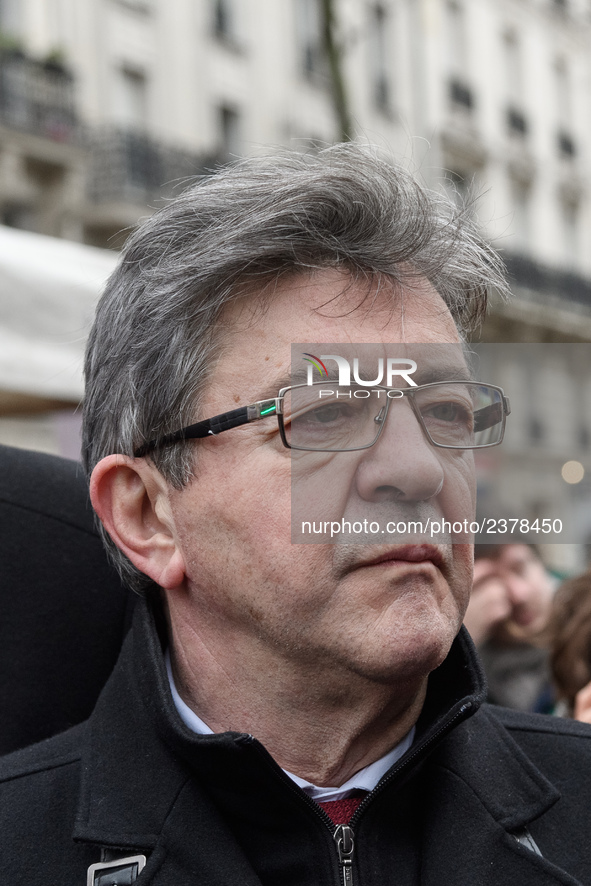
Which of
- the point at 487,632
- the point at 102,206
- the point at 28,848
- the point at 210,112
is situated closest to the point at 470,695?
the point at 28,848

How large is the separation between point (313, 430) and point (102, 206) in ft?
47.8

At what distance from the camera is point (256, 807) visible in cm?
167

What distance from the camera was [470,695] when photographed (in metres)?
1.76

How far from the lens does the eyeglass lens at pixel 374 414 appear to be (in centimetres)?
167

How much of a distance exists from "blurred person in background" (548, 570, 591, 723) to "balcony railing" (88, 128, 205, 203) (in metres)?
13.2

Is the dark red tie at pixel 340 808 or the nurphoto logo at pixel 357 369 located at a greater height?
the nurphoto logo at pixel 357 369

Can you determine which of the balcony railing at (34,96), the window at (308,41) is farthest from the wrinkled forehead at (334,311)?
the window at (308,41)

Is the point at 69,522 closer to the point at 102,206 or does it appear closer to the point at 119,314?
the point at 119,314

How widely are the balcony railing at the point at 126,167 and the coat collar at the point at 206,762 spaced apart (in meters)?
14.2

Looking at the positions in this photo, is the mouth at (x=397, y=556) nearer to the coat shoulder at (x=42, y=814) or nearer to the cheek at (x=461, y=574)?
the cheek at (x=461, y=574)

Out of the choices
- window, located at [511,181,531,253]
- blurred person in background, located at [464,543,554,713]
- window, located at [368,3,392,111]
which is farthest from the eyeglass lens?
window, located at [511,181,531,253]

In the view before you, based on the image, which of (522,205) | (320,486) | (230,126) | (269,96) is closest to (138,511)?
(320,486)

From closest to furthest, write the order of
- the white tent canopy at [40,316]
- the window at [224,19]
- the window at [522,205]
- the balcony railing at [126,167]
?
the white tent canopy at [40,316]
the balcony railing at [126,167]
the window at [224,19]
the window at [522,205]

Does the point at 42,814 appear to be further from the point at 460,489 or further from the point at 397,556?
the point at 460,489
